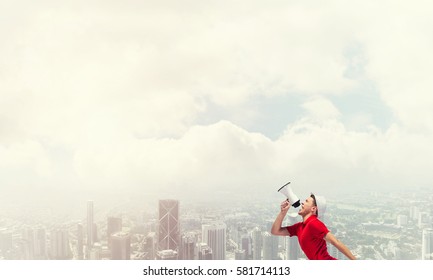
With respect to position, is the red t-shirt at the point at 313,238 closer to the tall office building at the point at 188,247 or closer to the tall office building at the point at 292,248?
the tall office building at the point at 292,248

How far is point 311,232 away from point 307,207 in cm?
13

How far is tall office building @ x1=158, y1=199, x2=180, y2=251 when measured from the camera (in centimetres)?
344

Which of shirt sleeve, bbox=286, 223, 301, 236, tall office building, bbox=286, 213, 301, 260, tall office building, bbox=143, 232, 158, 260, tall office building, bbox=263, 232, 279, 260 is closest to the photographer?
shirt sleeve, bbox=286, 223, 301, 236

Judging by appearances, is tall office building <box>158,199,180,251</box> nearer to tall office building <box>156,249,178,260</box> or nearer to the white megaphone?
tall office building <box>156,249,178,260</box>

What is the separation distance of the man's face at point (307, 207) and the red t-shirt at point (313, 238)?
33 mm

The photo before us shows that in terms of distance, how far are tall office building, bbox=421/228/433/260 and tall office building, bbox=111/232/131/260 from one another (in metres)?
2.00

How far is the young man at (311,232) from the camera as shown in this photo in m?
2.58

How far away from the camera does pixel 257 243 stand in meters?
3.27

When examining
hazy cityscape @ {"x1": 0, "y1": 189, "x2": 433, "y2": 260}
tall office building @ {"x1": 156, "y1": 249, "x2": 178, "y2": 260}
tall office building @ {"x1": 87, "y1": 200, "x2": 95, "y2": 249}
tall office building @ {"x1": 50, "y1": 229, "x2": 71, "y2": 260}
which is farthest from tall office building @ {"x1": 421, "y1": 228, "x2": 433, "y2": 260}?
tall office building @ {"x1": 50, "y1": 229, "x2": 71, "y2": 260}
